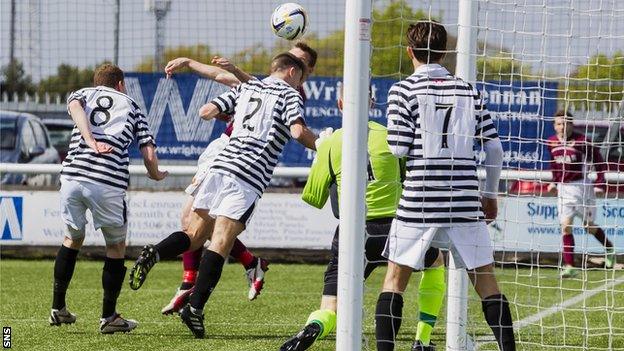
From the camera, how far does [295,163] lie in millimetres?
16016

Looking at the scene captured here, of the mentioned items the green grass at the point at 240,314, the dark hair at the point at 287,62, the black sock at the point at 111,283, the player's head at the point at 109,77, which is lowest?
the green grass at the point at 240,314

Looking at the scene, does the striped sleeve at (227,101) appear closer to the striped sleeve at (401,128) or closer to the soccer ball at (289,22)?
the soccer ball at (289,22)

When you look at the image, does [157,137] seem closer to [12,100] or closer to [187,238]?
[12,100]

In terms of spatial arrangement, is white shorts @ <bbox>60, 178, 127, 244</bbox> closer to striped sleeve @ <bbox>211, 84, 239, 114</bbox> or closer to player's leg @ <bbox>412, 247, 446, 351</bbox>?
striped sleeve @ <bbox>211, 84, 239, 114</bbox>

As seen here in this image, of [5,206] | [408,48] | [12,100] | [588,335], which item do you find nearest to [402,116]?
[408,48]

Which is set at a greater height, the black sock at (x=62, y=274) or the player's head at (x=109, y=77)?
the player's head at (x=109, y=77)

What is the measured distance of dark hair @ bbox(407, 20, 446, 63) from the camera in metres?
6.36

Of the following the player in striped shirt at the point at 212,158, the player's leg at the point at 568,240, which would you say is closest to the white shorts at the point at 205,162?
the player in striped shirt at the point at 212,158

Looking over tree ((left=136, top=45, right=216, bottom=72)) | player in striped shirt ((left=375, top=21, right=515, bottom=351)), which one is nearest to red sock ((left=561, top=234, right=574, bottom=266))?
tree ((left=136, top=45, right=216, bottom=72))

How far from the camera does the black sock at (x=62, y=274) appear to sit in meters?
8.66

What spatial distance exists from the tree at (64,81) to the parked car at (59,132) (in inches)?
44.6

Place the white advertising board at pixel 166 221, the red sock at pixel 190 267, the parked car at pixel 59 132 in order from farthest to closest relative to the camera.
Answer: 1. the parked car at pixel 59 132
2. the white advertising board at pixel 166 221
3. the red sock at pixel 190 267

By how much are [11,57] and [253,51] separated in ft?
12.3

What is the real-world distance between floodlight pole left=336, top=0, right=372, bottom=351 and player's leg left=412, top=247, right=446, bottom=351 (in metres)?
1.05
